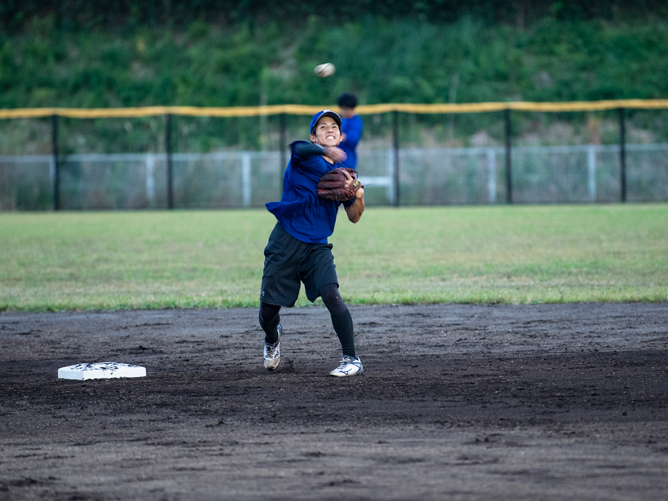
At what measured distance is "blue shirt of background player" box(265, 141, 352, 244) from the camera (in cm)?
485

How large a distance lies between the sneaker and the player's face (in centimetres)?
127

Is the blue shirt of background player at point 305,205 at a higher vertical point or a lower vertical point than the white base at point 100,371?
higher

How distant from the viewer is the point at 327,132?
486 centimetres

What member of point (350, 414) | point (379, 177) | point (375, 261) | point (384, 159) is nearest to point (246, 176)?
point (379, 177)

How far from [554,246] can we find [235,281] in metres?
5.30

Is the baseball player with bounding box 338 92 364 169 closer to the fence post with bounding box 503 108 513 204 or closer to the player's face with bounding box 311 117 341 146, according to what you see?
the player's face with bounding box 311 117 341 146

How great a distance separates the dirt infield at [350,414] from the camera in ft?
9.43

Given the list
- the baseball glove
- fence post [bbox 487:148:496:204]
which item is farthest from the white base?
fence post [bbox 487:148:496:204]

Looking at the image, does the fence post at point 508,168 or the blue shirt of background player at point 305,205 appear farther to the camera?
the fence post at point 508,168

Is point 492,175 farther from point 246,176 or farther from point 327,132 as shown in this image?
point 327,132

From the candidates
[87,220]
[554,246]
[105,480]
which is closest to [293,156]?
[105,480]

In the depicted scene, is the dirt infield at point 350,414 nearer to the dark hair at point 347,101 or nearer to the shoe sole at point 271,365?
the shoe sole at point 271,365

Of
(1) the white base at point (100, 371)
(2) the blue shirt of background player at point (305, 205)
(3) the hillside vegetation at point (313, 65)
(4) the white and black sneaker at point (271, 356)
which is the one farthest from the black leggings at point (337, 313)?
(3) the hillside vegetation at point (313, 65)

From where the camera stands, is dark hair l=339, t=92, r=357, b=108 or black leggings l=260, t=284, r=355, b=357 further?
dark hair l=339, t=92, r=357, b=108
